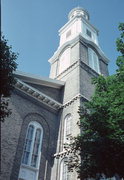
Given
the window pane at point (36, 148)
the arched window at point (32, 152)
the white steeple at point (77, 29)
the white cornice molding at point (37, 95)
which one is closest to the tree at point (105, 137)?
the arched window at point (32, 152)

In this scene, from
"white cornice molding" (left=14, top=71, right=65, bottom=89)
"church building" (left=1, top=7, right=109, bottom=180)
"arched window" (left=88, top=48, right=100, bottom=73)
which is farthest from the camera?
"arched window" (left=88, top=48, right=100, bottom=73)

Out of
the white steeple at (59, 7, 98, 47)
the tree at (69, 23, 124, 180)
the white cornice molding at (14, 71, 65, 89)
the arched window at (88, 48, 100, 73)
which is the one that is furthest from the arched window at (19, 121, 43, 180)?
the white steeple at (59, 7, 98, 47)

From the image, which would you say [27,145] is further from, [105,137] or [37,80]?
[105,137]

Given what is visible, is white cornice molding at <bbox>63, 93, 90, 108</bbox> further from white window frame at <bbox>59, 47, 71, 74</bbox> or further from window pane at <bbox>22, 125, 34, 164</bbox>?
white window frame at <bbox>59, 47, 71, 74</bbox>

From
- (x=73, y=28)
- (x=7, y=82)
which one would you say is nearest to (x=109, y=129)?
(x=7, y=82)

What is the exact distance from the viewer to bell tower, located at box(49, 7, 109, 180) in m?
15.8

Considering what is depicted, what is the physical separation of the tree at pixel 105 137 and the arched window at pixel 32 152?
15.1ft

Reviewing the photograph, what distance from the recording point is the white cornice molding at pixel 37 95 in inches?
689

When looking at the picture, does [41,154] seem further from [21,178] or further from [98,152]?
[98,152]

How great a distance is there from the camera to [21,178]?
44.9 feet

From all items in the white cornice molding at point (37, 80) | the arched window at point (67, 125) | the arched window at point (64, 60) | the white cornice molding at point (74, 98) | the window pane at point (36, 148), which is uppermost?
the arched window at point (64, 60)

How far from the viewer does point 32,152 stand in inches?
603

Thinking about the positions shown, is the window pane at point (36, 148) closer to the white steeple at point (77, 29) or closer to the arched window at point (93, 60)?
the arched window at point (93, 60)

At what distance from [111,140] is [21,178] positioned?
22.6 feet
